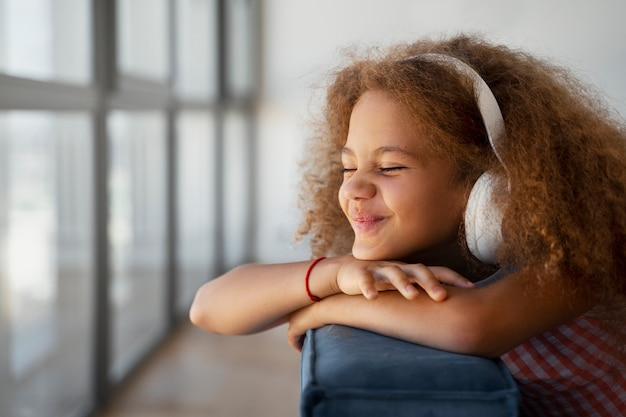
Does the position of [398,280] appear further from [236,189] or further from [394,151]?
[236,189]

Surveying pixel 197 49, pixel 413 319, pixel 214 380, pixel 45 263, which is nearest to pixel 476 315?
pixel 413 319

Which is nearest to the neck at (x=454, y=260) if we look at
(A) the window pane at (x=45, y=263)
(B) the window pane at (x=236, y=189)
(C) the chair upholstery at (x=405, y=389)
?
(C) the chair upholstery at (x=405, y=389)

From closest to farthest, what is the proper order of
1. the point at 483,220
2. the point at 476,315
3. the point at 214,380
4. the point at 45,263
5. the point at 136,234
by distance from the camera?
the point at 476,315 < the point at 483,220 < the point at 45,263 < the point at 214,380 < the point at 136,234

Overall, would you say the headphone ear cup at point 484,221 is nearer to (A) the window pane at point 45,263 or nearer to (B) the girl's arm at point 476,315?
(B) the girl's arm at point 476,315

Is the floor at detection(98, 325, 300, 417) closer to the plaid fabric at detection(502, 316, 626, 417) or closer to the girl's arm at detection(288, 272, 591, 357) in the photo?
the plaid fabric at detection(502, 316, 626, 417)

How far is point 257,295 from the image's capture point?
50.6 inches

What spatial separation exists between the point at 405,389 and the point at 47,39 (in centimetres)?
219

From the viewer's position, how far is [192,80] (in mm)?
5215

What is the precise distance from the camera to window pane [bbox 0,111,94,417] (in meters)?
2.33

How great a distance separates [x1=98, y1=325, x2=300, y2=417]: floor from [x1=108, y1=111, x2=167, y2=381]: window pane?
13cm

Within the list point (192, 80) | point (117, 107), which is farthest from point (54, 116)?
point (192, 80)

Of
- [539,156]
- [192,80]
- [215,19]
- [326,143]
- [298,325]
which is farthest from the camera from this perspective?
[215,19]

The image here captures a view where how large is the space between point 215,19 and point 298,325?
5.01 metres

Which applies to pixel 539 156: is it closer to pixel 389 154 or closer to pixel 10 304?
pixel 389 154
